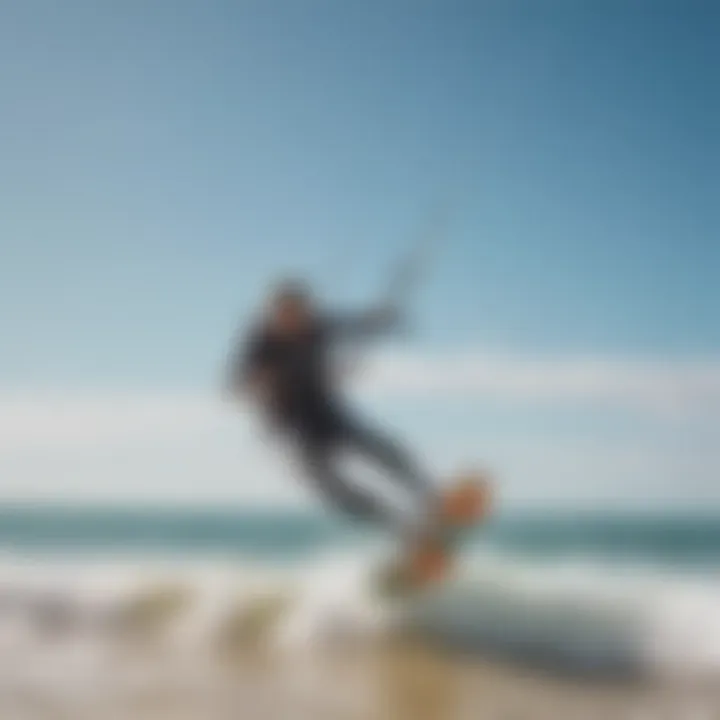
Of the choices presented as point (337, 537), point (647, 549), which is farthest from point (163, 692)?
point (647, 549)

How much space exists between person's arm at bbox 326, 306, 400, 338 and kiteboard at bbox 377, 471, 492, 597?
677 millimetres

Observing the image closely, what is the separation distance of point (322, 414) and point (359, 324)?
0.37 m

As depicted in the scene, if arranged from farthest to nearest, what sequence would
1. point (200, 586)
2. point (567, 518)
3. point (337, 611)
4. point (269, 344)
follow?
point (567, 518), point (200, 586), point (337, 611), point (269, 344)

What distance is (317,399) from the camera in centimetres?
362

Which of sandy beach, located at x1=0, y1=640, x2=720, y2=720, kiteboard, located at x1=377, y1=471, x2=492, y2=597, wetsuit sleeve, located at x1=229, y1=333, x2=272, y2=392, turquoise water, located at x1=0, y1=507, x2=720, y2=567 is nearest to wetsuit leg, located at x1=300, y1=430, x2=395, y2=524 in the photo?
kiteboard, located at x1=377, y1=471, x2=492, y2=597

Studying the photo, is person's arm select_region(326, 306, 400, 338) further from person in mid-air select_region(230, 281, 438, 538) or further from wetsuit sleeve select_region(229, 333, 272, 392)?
wetsuit sleeve select_region(229, 333, 272, 392)

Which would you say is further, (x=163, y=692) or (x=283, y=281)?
(x=283, y=281)

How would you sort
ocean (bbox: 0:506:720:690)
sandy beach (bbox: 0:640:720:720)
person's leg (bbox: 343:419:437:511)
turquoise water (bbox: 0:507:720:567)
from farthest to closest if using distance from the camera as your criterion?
turquoise water (bbox: 0:507:720:567)
person's leg (bbox: 343:419:437:511)
ocean (bbox: 0:506:720:690)
sandy beach (bbox: 0:640:720:720)

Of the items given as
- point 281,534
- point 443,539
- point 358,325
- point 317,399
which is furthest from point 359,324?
point 281,534

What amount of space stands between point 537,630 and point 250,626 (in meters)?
1.13

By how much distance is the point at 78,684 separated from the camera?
321 centimetres

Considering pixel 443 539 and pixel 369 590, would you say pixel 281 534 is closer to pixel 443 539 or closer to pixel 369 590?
pixel 369 590

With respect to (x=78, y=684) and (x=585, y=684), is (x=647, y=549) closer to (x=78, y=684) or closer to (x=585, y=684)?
(x=585, y=684)

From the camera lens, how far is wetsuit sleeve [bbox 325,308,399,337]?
3654 millimetres
